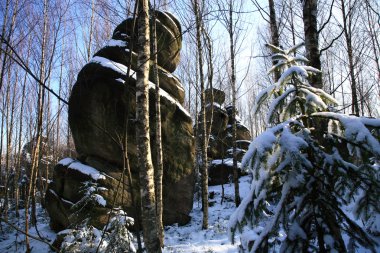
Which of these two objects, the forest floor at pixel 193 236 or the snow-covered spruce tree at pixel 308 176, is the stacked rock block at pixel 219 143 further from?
the snow-covered spruce tree at pixel 308 176

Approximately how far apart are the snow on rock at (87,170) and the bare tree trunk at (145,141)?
4.96 metres

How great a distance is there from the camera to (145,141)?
4.00 meters

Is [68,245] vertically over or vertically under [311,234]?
under

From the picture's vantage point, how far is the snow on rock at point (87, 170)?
859 cm

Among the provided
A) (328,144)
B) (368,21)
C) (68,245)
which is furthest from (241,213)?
(368,21)

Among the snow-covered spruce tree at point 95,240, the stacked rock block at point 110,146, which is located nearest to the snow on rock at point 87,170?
the stacked rock block at point 110,146

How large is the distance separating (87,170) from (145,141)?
226 inches

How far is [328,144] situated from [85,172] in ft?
27.0

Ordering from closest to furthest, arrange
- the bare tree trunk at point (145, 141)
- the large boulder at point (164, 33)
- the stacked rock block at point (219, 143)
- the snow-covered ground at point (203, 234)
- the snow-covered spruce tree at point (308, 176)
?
1. the snow-covered spruce tree at point (308, 176)
2. the bare tree trunk at point (145, 141)
3. the snow-covered ground at point (203, 234)
4. the large boulder at point (164, 33)
5. the stacked rock block at point (219, 143)

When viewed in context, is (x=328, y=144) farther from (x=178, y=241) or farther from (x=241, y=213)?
(x=178, y=241)

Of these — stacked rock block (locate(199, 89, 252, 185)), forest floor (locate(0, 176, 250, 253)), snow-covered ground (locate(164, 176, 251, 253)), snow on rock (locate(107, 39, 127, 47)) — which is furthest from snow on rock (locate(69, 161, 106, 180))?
stacked rock block (locate(199, 89, 252, 185))

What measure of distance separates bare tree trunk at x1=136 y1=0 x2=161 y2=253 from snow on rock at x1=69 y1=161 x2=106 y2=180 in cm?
496

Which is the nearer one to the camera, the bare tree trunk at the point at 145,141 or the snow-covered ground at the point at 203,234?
the bare tree trunk at the point at 145,141

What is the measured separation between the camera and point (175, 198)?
32.5ft
